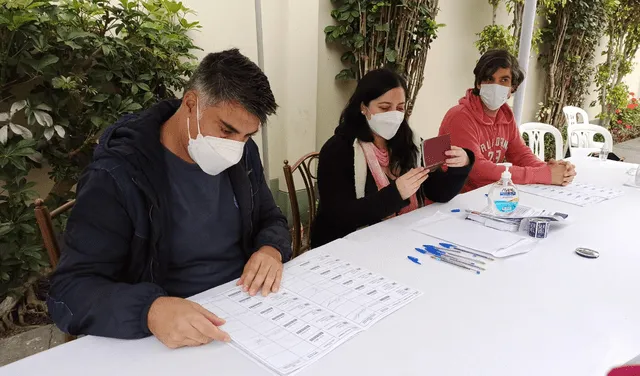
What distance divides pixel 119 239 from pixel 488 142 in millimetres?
2007

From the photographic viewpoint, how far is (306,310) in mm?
1000

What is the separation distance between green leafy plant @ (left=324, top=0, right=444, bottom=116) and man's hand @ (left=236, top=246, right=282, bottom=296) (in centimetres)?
241

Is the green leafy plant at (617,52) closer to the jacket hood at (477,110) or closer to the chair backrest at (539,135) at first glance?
the chair backrest at (539,135)

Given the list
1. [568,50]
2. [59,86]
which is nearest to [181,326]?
[59,86]

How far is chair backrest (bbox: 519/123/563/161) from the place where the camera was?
338 centimetres

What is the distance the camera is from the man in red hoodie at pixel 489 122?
87.7 inches

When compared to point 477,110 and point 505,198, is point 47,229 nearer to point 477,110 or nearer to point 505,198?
point 505,198

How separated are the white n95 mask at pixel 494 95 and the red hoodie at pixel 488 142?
1.9 inches

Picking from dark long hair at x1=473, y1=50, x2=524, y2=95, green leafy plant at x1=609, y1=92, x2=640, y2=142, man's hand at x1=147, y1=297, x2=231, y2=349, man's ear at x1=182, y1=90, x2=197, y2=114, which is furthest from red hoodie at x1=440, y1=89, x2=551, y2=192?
green leafy plant at x1=609, y1=92, x2=640, y2=142

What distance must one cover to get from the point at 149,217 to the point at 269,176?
7.14 feet

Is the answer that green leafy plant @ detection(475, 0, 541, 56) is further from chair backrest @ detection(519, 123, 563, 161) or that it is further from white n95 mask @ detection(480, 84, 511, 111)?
white n95 mask @ detection(480, 84, 511, 111)

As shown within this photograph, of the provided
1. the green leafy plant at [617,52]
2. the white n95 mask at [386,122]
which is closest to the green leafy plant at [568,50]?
the green leafy plant at [617,52]

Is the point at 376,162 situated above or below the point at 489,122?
below

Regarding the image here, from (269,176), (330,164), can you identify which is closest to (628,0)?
(269,176)
